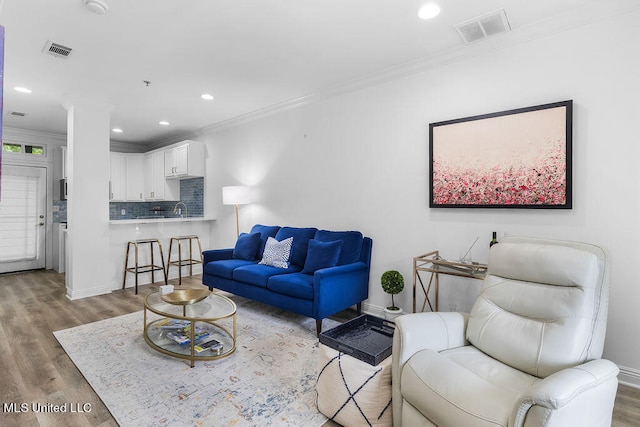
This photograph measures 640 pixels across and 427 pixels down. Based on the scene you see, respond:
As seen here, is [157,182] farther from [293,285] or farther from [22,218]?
[293,285]

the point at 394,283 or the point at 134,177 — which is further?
the point at 134,177

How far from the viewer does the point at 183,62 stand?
3.36m

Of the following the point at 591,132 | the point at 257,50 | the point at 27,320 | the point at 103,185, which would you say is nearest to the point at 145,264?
the point at 103,185

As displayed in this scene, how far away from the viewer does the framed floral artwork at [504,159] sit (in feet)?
8.46

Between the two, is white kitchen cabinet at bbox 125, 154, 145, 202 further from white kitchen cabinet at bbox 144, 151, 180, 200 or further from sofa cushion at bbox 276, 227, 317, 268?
sofa cushion at bbox 276, 227, 317, 268

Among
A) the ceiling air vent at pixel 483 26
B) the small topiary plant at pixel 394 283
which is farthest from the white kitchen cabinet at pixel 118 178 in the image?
the ceiling air vent at pixel 483 26

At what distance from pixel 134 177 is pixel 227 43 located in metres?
5.20

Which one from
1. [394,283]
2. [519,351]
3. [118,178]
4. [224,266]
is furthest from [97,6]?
[118,178]

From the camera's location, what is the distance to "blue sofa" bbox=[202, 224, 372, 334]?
3.17 m

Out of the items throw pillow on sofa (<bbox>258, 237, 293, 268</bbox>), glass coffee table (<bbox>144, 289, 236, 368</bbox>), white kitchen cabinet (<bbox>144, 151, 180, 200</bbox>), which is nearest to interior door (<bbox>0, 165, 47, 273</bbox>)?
white kitchen cabinet (<bbox>144, 151, 180, 200</bbox>)

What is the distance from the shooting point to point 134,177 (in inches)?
278

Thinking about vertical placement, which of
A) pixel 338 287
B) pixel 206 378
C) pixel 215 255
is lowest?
pixel 206 378

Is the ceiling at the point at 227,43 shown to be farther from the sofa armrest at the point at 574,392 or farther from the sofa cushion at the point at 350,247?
the sofa armrest at the point at 574,392

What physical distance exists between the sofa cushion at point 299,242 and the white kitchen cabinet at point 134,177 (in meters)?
4.54
